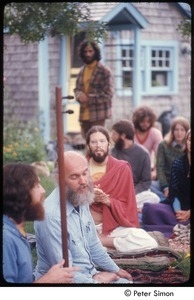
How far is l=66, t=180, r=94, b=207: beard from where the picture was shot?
3027 millimetres

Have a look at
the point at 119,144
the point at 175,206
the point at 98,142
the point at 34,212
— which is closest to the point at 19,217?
the point at 34,212

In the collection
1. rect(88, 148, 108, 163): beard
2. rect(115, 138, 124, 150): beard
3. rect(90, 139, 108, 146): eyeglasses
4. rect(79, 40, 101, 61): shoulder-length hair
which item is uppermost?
rect(79, 40, 101, 61): shoulder-length hair

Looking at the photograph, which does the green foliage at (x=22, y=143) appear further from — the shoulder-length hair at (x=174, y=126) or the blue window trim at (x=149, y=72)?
the blue window trim at (x=149, y=72)

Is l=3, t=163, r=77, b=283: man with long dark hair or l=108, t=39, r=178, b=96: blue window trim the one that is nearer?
l=3, t=163, r=77, b=283: man with long dark hair

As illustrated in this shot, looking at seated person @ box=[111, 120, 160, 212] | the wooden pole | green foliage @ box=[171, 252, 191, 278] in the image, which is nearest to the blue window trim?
seated person @ box=[111, 120, 160, 212]

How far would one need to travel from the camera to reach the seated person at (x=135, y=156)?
3.30 m

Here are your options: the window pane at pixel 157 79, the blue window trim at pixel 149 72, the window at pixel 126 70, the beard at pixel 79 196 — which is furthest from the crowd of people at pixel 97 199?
the window at pixel 126 70

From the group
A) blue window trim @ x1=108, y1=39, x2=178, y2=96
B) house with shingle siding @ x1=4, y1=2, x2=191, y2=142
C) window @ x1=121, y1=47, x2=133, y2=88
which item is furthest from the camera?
window @ x1=121, y1=47, x2=133, y2=88

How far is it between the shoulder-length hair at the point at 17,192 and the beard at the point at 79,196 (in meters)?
0.15

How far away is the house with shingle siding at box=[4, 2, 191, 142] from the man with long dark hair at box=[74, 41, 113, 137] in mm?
44

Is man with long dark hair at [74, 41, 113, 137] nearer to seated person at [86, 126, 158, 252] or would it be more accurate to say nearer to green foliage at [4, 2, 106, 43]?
green foliage at [4, 2, 106, 43]

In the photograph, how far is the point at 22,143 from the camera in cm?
334

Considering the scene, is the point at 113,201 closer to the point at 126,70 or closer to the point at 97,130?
the point at 97,130

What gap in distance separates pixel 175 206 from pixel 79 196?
1.69 feet
